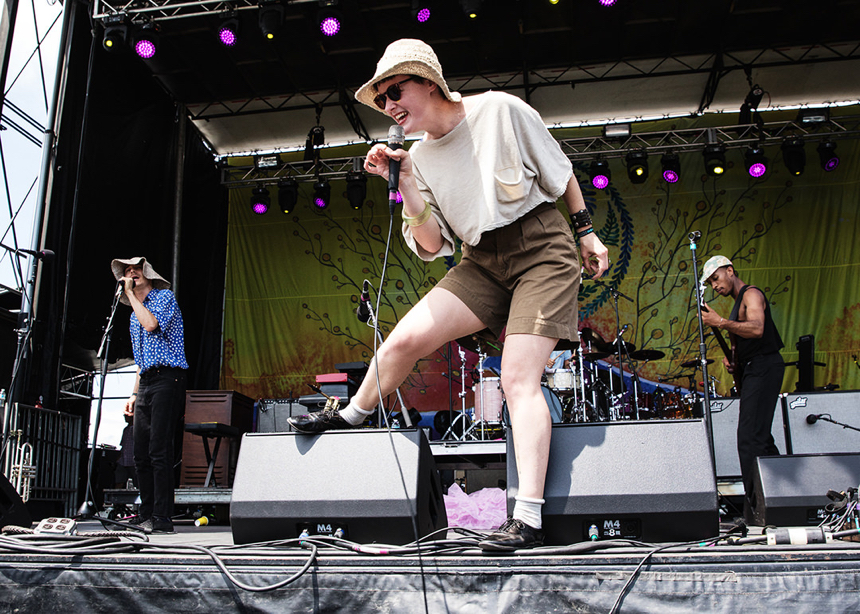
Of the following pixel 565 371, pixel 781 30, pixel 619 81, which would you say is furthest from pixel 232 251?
pixel 781 30

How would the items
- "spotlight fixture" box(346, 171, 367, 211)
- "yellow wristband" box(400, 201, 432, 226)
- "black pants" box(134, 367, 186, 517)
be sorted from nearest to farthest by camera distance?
"yellow wristband" box(400, 201, 432, 226) → "black pants" box(134, 367, 186, 517) → "spotlight fixture" box(346, 171, 367, 211)

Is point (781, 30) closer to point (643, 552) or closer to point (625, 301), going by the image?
point (625, 301)

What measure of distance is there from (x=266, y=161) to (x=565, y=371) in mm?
5364

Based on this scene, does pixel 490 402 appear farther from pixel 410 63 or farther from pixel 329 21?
pixel 410 63

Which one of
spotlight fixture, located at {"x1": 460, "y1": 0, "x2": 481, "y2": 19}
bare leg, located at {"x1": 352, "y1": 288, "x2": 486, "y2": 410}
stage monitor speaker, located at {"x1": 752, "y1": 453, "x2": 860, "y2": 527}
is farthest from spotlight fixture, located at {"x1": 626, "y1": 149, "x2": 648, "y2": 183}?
bare leg, located at {"x1": 352, "y1": 288, "x2": 486, "y2": 410}

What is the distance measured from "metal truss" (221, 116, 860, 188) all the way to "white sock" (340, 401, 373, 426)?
24.6 feet

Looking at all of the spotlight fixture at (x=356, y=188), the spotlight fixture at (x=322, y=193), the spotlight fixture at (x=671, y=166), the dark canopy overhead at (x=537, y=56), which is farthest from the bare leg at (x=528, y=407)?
the spotlight fixture at (x=322, y=193)

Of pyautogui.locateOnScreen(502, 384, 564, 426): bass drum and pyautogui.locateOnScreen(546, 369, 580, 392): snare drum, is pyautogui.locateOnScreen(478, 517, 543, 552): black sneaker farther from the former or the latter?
pyautogui.locateOnScreen(546, 369, 580, 392): snare drum

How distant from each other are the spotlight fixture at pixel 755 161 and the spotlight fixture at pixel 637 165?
1292mm

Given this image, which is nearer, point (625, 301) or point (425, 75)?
point (425, 75)

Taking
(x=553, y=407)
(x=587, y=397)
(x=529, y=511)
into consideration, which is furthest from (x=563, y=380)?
(x=529, y=511)

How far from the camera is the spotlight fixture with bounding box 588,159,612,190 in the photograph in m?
9.36

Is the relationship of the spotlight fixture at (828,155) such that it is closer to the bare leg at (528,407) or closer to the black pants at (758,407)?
the black pants at (758,407)

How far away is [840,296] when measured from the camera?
362 inches
